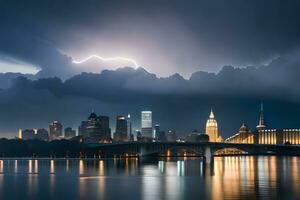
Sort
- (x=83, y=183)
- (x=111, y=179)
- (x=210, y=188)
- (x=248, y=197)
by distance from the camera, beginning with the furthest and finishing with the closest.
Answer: (x=111, y=179)
(x=83, y=183)
(x=210, y=188)
(x=248, y=197)

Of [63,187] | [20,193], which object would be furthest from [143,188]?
[20,193]

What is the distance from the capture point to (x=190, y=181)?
463 feet

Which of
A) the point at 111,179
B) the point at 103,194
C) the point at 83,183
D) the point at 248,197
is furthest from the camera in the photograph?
the point at 111,179

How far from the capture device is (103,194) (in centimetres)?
10875

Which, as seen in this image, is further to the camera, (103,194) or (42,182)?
(42,182)

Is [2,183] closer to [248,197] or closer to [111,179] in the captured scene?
[111,179]

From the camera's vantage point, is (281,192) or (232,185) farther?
(232,185)

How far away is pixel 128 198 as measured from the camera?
10381cm

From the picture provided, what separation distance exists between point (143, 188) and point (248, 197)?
26.7 m

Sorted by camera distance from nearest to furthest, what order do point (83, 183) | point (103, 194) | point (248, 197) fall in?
point (248, 197), point (103, 194), point (83, 183)

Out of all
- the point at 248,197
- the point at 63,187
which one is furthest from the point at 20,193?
the point at 248,197

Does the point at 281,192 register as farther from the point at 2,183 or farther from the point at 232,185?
the point at 2,183

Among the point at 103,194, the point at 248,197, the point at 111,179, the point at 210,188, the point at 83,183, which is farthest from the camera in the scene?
the point at 111,179

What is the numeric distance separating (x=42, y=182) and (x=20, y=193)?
87.3ft
